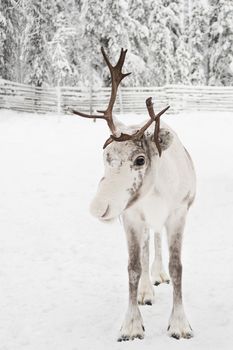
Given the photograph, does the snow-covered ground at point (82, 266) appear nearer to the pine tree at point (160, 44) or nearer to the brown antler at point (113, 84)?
the brown antler at point (113, 84)

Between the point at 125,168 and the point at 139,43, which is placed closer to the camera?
the point at 125,168

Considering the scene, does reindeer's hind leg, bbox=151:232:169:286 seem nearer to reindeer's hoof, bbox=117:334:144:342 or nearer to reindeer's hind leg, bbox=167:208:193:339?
reindeer's hind leg, bbox=167:208:193:339

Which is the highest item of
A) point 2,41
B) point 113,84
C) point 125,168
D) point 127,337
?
point 113,84

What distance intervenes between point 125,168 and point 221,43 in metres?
35.7

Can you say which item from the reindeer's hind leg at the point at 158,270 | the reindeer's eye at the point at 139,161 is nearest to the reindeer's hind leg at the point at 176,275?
the reindeer's eye at the point at 139,161

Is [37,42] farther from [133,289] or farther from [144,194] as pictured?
[144,194]

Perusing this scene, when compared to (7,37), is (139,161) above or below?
above

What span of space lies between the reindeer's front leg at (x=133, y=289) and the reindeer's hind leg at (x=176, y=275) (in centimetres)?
25

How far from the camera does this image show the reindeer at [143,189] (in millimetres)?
3455

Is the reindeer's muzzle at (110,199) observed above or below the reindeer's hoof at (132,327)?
above

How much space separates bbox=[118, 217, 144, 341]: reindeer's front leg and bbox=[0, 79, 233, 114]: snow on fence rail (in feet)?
79.7

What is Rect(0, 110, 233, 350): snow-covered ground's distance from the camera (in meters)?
4.10

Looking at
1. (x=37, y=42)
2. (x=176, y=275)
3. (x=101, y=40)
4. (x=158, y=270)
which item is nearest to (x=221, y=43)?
(x=101, y=40)

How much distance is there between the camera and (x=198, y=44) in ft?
132
